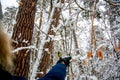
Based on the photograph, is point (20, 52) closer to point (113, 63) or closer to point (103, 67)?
point (113, 63)

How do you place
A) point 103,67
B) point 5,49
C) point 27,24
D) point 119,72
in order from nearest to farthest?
1. point 5,49
2. point 27,24
3. point 119,72
4. point 103,67

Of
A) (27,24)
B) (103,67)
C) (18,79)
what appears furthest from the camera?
(103,67)

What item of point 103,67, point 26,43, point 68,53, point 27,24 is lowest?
point 103,67

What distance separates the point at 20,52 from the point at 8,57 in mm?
3112

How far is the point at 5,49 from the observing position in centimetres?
158

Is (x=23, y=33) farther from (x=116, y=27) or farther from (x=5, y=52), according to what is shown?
(x=116, y=27)

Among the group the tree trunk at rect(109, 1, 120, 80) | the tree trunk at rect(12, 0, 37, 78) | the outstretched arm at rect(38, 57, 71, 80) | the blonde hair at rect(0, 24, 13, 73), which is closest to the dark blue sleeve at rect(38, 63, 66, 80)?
the outstretched arm at rect(38, 57, 71, 80)

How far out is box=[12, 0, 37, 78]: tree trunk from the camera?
15.0ft

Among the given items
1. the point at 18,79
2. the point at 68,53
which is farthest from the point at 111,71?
the point at 18,79

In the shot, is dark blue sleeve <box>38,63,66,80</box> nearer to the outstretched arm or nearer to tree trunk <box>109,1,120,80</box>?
the outstretched arm

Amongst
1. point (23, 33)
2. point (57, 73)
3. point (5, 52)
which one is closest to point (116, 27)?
point (23, 33)

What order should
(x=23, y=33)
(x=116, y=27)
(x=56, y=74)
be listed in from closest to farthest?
(x=56, y=74), (x=23, y=33), (x=116, y=27)

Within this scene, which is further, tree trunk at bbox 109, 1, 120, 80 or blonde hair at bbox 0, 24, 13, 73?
tree trunk at bbox 109, 1, 120, 80

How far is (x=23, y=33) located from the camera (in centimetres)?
479
